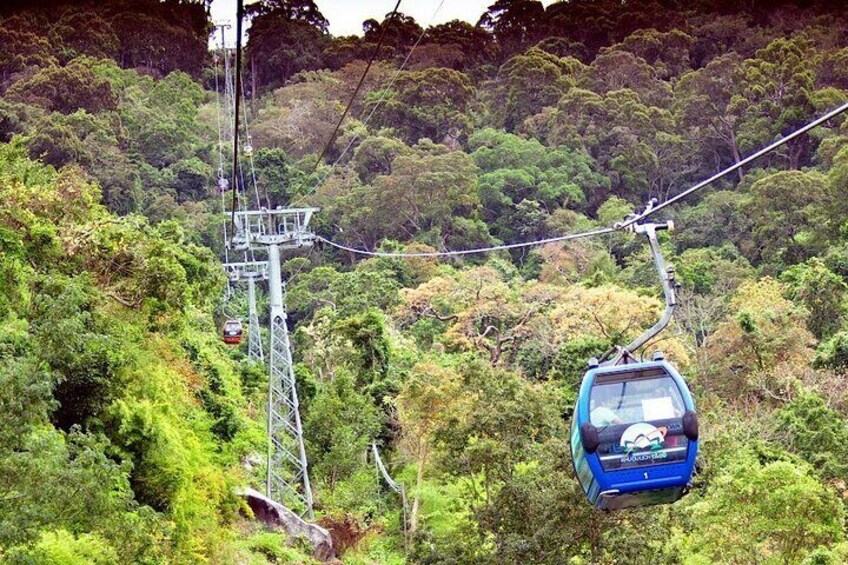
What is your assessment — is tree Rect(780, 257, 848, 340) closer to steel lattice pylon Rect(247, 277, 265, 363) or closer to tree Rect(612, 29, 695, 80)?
steel lattice pylon Rect(247, 277, 265, 363)

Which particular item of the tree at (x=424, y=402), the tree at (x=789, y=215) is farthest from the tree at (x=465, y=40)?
the tree at (x=424, y=402)

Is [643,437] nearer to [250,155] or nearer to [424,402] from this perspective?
[424,402]

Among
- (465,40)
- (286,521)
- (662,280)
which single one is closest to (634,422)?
(662,280)

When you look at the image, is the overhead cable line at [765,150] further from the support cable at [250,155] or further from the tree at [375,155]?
the tree at [375,155]

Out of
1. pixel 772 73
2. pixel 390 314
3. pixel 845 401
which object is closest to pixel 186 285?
pixel 845 401

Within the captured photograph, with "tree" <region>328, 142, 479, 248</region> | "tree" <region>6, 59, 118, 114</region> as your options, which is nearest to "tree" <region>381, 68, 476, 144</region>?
"tree" <region>328, 142, 479, 248</region>

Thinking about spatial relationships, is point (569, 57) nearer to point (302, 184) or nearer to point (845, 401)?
point (302, 184)
